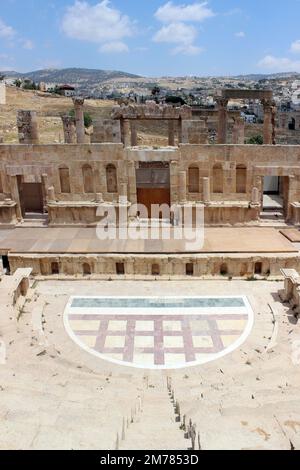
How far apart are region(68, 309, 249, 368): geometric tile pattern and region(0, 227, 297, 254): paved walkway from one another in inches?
135

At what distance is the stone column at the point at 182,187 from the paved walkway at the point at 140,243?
184cm

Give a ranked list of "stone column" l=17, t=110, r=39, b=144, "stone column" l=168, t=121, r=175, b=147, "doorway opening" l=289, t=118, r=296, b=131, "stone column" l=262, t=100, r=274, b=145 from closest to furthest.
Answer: "stone column" l=17, t=110, r=39, b=144
"stone column" l=262, t=100, r=274, b=145
"stone column" l=168, t=121, r=175, b=147
"doorway opening" l=289, t=118, r=296, b=131

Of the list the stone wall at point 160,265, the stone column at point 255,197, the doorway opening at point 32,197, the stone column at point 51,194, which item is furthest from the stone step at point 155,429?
the doorway opening at point 32,197

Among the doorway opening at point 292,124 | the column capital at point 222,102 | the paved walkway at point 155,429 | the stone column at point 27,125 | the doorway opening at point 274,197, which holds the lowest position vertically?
the paved walkway at point 155,429

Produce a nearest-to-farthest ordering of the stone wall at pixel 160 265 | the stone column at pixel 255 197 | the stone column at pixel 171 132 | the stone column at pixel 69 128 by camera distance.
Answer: the stone wall at pixel 160 265 < the stone column at pixel 255 197 < the stone column at pixel 69 128 < the stone column at pixel 171 132

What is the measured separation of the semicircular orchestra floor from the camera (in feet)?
37.6

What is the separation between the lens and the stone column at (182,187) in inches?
741

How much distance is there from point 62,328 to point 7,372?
2707 millimetres

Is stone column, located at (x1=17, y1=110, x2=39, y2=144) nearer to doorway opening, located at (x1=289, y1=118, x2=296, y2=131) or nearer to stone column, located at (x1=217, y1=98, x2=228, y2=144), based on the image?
stone column, located at (x1=217, y1=98, x2=228, y2=144)

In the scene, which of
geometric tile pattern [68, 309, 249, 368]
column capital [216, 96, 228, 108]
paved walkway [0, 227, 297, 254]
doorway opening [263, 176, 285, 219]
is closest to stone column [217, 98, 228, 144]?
column capital [216, 96, 228, 108]

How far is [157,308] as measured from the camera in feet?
44.9

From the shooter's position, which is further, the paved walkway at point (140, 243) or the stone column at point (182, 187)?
the stone column at point (182, 187)

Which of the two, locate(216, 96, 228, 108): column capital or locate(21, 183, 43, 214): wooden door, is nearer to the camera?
locate(21, 183, 43, 214): wooden door

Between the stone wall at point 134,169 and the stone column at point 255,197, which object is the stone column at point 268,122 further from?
the stone column at point 255,197
